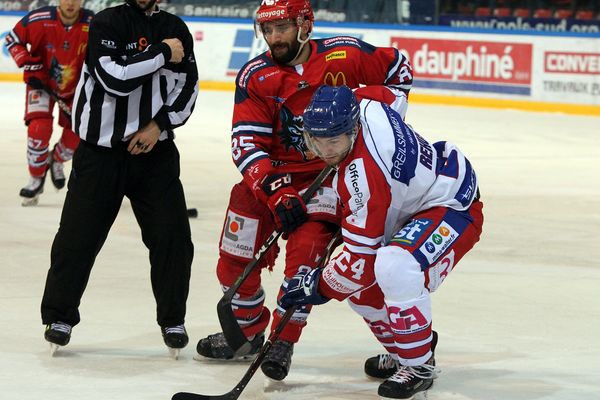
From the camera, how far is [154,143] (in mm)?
4242

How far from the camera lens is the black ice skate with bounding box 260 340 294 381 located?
12.8 feet

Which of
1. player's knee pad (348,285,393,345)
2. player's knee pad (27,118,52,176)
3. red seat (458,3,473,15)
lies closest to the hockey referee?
player's knee pad (348,285,393,345)

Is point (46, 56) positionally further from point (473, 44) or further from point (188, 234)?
point (473, 44)

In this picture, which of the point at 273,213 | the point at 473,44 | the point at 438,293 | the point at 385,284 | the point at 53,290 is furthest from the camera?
the point at 473,44

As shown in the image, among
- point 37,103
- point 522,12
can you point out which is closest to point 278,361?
point 37,103

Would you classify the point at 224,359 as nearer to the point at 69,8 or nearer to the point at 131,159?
the point at 131,159

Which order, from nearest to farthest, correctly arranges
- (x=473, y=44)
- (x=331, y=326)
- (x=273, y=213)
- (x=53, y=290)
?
1. (x=273, y=213)
2. (x=53, y=290)
3. (x=331, y=326)
4. (x=473, y=44)

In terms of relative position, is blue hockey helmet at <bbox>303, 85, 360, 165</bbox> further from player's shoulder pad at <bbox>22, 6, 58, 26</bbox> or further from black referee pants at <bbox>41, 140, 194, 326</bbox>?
player's shoulder pad at <bbox>22, 6, 58, 26</bbox>

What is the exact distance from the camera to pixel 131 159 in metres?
4.27

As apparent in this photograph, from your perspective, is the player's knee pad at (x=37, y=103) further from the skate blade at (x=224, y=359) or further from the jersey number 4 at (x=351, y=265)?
the jersey number 4 at (x=351, y=265)

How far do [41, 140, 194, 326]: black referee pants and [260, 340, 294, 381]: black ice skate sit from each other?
456 mm

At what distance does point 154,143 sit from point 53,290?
581 millimetres

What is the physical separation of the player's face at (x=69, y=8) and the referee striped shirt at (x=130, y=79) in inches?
138

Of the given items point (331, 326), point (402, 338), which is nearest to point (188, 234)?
point (331, 326)
